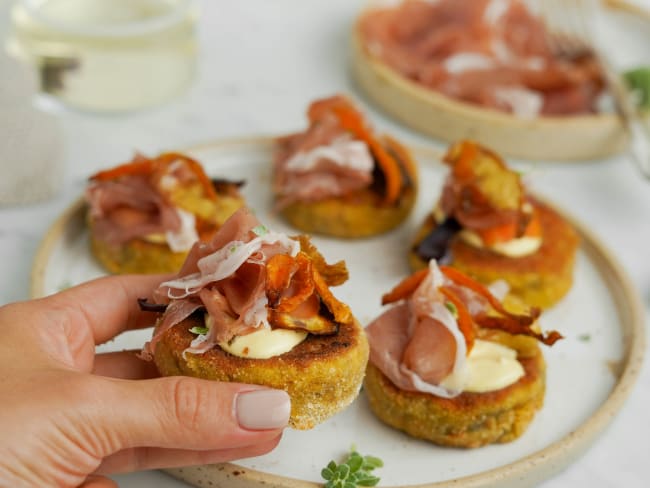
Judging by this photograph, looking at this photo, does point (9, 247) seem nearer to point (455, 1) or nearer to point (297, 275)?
point (297, 275)

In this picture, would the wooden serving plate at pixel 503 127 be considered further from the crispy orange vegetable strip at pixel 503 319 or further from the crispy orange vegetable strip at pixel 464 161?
the crispy orange vegetable strip at pixel 503 319

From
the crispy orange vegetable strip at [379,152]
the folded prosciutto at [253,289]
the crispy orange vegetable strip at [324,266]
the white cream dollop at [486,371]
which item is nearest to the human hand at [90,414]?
the folded prosciutto at [253,289]

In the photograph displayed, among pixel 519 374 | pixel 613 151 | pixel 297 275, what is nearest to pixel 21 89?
pixel 297 275

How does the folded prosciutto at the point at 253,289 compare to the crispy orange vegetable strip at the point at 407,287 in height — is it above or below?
above

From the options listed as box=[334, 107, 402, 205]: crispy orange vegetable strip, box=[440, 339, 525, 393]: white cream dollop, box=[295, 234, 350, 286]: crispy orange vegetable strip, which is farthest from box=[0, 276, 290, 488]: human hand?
box=[334, 107, 402, 205]: crispy orange vegetable strip

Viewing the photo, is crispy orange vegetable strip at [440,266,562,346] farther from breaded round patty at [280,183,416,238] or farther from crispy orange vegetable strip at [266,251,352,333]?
breaded round patty at [280,183,416,238]

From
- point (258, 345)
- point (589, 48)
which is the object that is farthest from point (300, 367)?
point (589, 48)
